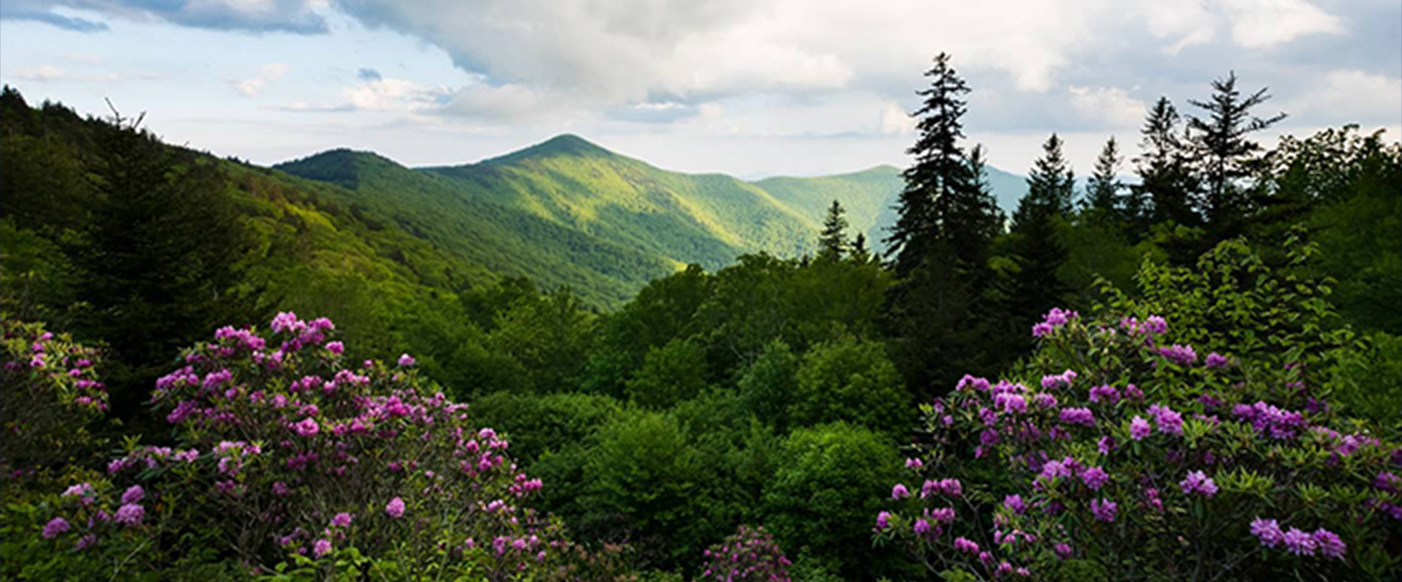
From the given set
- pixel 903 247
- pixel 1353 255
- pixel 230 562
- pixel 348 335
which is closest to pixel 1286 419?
pixel 230 562

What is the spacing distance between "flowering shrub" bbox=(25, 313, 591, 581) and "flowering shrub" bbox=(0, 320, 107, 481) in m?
1.56

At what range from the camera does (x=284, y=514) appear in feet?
21.6

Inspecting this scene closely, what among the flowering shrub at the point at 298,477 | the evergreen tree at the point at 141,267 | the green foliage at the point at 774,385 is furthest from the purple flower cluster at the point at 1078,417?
the green foliage at the point at 774,385

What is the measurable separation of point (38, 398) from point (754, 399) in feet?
73.4

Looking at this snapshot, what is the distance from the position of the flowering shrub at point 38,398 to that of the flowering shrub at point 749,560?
33.2ft

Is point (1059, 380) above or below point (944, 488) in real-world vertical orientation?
above

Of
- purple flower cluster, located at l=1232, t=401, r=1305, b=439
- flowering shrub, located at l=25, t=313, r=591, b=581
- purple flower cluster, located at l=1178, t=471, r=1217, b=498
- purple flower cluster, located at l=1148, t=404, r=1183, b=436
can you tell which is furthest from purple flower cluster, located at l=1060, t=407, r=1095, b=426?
flowering shrub, located at l=25, t=313, r=591, b=581

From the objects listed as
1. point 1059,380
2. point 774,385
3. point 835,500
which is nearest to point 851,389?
point 774,385

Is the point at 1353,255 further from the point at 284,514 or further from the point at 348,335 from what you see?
the point at 348,335

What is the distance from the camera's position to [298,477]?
6.38m

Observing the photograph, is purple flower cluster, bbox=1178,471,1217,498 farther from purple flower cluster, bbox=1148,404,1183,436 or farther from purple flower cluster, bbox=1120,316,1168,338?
purple flower cluster, bbox=1120,316,1168,338

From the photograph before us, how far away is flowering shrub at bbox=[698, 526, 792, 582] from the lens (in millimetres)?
12383

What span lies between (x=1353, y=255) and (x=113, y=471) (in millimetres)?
38251

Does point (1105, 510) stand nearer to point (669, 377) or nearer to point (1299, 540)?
point (1299, 540)
